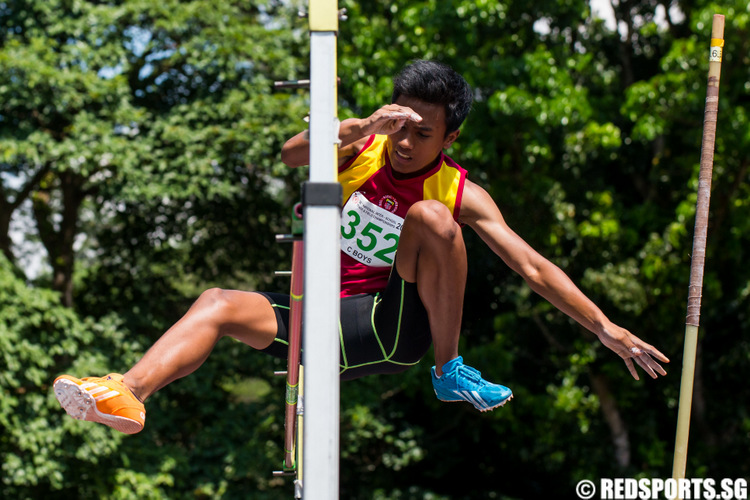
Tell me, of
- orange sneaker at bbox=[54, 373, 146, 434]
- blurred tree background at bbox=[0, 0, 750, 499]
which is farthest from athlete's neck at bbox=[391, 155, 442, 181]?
blurred tree background at bbox=[0, 0, 750, 499]

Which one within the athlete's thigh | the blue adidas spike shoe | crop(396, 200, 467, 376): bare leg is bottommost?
the blue adidas spike shoe

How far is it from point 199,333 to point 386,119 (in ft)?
2.33

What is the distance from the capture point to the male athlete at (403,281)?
7.10 feet

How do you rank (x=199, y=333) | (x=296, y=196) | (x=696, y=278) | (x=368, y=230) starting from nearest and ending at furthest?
(x=199, y=333)
(x=368, y=230)
(x=696, y=278)
(x=296, y=196)

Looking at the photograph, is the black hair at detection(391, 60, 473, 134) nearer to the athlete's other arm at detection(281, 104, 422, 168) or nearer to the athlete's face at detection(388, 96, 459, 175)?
the athlete's face at detection(388, 96, 459, 175)

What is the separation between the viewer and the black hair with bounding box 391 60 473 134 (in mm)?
2416

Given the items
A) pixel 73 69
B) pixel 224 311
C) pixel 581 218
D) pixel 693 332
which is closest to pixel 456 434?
pixel 581 218

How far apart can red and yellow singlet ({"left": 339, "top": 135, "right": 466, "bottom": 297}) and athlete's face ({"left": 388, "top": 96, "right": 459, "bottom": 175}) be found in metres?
0.06

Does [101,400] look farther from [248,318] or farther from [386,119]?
[386,119]

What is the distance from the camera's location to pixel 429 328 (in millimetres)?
2516

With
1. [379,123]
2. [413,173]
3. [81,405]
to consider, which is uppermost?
[413,173]

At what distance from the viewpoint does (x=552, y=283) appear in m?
2.37

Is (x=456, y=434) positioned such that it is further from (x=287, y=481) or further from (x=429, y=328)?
(x=429, y=328)

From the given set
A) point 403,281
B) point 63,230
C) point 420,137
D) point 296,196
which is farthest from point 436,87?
point 63,230
